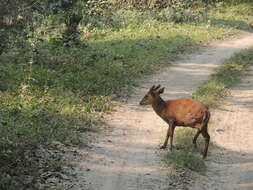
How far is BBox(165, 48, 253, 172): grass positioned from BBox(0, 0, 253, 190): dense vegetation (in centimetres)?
225

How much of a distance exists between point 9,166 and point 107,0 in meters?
22.3

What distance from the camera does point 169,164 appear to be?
10172 millimetres

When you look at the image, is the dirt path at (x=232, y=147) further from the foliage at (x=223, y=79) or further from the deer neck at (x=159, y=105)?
the deer neck at (x=159, y=105)

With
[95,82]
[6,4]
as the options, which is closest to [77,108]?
[95,82]

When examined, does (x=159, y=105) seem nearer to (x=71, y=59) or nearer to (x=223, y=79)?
(x=223, y=79)

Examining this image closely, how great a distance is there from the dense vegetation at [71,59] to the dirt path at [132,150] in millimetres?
583

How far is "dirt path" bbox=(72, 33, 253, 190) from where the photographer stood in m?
9.34

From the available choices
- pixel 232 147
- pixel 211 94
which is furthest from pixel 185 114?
pixel 211 94

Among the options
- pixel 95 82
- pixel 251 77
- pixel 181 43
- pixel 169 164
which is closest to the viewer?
pixel 169 164

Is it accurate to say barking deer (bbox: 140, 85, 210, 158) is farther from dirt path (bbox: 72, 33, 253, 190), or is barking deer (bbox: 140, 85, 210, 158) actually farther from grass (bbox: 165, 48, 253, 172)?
dirt path (bbox: 72, 33, 253, 190)

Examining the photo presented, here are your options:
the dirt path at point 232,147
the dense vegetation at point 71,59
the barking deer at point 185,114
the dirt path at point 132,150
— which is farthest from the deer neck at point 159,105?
the dense vegetation at point 71,59

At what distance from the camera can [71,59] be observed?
682 inches

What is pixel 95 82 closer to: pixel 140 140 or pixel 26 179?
pixel 140 140

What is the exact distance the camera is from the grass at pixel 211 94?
10.2 metres
